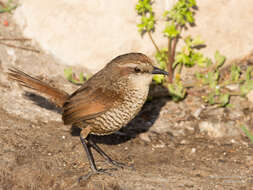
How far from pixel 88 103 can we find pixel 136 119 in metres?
1.46

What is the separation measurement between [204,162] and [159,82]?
1603 mm

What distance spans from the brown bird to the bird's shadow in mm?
741

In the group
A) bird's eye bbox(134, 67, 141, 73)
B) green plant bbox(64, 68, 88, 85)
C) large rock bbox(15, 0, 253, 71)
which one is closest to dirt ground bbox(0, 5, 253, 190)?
green plant bbox(64, 68, 88, 85)

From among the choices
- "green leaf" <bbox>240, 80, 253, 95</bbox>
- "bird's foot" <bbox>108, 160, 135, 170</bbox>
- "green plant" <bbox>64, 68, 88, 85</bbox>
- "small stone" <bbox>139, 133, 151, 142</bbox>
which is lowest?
"small stone" <bbox>139, 133, 151, 142</bbox>

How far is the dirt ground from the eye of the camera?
427 cm

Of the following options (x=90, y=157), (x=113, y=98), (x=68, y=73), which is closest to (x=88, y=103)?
(x=113, y=98)

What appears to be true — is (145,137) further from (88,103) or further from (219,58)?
(219,58)

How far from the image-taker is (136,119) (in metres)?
6.02

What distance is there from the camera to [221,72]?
636 centimetres

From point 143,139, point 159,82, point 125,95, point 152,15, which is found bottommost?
point 143,139

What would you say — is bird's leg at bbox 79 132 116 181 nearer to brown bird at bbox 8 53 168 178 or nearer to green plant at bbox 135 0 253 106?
brown bird at bbox 8 53 168 178

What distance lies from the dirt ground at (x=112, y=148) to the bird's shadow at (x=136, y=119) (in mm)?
14

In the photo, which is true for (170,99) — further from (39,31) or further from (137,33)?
(39,31)

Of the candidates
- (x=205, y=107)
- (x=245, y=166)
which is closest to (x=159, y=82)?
(x=205, y=107)
